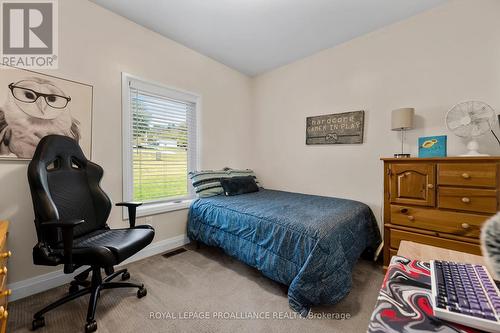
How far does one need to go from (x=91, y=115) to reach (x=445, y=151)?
338 centimetres

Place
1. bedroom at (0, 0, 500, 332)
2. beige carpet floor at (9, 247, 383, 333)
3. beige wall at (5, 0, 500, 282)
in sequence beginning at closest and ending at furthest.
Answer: beige carpet floor at (9, 247, 383, 333)
bedroom at (0, 0, 500, 332)
beige wall at (5, 0, 500, 282)

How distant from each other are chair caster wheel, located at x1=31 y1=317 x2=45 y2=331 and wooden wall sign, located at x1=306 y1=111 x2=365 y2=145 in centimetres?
310

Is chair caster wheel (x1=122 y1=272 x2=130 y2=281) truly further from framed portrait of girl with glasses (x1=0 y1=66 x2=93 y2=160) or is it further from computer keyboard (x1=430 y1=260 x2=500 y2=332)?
computer keyboard (x1=430 y1=260 x2=500 y2=332)

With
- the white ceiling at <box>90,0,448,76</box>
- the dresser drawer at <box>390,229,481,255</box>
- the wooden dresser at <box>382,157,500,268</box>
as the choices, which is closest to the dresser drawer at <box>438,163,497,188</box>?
the wooden dresser at <box>382,157,500,268</box>

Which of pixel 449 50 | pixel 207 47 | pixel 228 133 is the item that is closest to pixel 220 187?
pixel 228 133

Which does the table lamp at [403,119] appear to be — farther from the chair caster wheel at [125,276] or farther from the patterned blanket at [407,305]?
the chair caster wheel at [125,276]

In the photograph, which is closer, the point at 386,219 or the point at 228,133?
the point at 386,219

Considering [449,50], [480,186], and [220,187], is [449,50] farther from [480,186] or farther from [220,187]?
[220,187]

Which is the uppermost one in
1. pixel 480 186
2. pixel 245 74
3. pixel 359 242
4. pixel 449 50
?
pixel 245 74

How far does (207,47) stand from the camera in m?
2.92

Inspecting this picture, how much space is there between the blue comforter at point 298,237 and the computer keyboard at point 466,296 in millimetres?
940

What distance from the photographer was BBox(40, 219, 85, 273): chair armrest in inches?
52.0

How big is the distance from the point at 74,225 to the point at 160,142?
5.19ft

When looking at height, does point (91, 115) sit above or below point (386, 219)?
above
